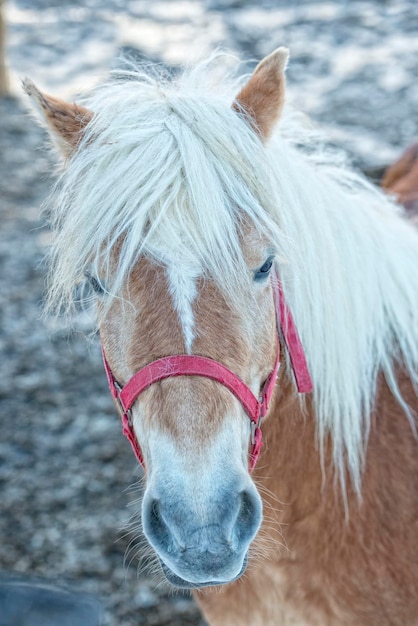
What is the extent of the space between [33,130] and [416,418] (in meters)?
5.55

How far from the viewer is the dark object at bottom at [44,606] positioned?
99.8 inches

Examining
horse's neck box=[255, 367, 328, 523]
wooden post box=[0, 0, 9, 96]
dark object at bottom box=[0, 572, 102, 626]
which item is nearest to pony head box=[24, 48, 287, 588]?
horse's neck box=[255, 367, 328, 523]

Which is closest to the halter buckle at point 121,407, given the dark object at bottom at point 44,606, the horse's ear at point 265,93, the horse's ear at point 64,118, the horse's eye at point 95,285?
the horse's eye at point 95,285

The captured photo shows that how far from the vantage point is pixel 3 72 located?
6.89 metres

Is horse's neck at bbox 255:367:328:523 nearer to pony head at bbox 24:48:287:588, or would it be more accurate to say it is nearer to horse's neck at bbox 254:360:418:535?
horse's neck at bbox 254:360:418:535

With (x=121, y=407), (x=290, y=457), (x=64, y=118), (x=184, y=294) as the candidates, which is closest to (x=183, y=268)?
(x=184, y=294)

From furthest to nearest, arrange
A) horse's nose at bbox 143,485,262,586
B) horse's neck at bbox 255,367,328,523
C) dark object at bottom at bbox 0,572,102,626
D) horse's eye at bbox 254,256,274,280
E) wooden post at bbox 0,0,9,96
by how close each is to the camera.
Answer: wooden post at bbox 0,0,9,96 → dark object at bottom at bbox 0,572,102,626 → horse's neck at bbox 255,367,328,523 → horse's eye at bbox 254,256,274,280 → horse's nose at bbox 143,485,262,586

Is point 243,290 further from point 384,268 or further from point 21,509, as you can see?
point 21,509

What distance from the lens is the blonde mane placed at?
4.92 ft

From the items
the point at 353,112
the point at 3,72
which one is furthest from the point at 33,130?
the point at 353,112

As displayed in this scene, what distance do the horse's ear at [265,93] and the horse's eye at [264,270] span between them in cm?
31

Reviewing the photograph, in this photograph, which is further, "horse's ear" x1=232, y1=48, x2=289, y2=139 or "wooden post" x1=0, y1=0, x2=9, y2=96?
"wooden post" x1=0, y1=0, x2=9, y2=96

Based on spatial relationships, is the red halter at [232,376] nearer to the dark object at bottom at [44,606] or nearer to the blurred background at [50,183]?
the blurred background at [50,183]

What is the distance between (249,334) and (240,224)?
0.24m
